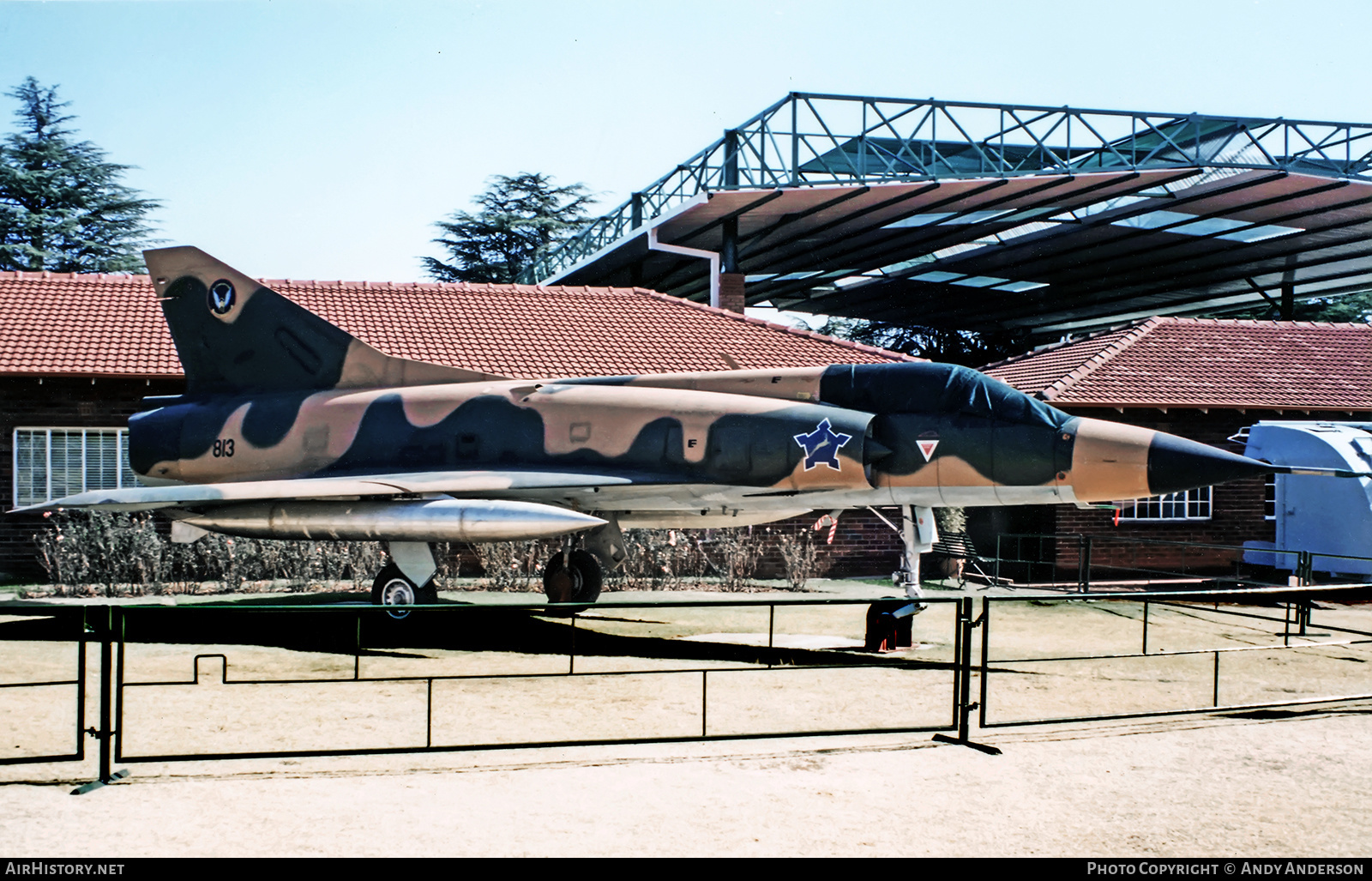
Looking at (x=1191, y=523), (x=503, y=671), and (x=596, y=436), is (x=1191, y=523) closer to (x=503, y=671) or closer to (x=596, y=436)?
(x=596, y=436)

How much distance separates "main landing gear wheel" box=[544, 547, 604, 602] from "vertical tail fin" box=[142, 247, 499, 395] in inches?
133

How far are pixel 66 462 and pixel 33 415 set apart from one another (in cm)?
88

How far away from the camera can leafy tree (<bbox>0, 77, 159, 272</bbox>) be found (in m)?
41.8

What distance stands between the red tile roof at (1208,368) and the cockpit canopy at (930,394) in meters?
9.78

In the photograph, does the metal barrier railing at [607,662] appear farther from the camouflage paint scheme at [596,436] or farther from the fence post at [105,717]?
the camouflage paint scheme at [596,436]

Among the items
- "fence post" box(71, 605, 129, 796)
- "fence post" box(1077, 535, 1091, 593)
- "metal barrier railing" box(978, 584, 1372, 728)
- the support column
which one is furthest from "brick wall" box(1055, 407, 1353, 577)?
"fence post" box(71, 605, 129, 796)

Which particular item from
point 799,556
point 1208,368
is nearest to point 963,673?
point 799,556

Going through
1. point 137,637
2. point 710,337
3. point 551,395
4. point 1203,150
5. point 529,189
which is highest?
point 529,189

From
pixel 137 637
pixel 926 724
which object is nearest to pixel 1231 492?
pixel 926 724

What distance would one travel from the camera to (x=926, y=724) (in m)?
8.02

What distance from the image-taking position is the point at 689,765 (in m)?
6.66

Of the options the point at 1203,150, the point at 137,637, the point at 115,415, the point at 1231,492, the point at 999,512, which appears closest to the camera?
the point at 137,637
